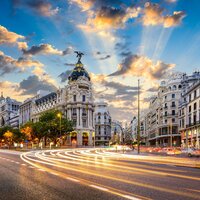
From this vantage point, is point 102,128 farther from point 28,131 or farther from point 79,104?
point 28,131

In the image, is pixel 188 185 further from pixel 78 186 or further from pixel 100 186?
pixel 78 186

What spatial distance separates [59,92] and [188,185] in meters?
A: 137

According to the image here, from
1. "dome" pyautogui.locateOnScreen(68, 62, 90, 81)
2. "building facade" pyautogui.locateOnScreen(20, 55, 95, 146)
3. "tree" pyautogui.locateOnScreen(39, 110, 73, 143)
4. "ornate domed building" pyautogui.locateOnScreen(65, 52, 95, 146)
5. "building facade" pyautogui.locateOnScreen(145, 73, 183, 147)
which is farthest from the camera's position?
"dome" pyautogui.locateOnScreen(68, 62, 90, 81)

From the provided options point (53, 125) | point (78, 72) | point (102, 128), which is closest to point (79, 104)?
point (78, 72)

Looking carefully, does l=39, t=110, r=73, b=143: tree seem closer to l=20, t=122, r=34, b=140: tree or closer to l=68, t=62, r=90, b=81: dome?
l=20, t=122, r=34, b=140: tree

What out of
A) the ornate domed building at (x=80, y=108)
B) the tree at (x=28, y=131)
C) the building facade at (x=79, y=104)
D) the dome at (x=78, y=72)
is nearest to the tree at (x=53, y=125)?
the tree at (x=28, y=131)

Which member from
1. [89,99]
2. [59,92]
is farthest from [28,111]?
[89,99]

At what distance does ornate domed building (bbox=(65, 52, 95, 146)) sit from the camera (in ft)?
451

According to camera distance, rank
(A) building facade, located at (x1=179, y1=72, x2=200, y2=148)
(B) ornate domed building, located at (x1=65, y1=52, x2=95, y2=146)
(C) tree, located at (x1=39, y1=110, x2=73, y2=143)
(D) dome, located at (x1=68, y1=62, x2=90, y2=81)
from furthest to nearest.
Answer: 1. (D) dome, located at (x1=68, y1=62, x2=90, y2=81)
2. (B) ornate domed building, located at (x1=65, y1=52, x2=95, y2=146)
3. (C) tree, located at (x1=39, y1=110, x2=73, y2=143)
4. (A) building facade, located at (x1=179, y1=72, x2=200, y2=148)

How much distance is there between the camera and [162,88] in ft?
407

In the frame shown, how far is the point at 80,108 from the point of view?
138 metres

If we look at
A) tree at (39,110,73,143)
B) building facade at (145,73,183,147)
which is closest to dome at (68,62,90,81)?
tree at (39,110,73,143)

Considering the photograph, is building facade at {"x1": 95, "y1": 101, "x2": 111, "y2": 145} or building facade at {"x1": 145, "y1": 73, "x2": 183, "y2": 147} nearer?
building facade at {"x1": 145, "y1": 73, "x2": 183, "y2": 147}

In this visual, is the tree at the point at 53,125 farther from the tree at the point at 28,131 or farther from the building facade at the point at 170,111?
the building facade at the point at 170,111
